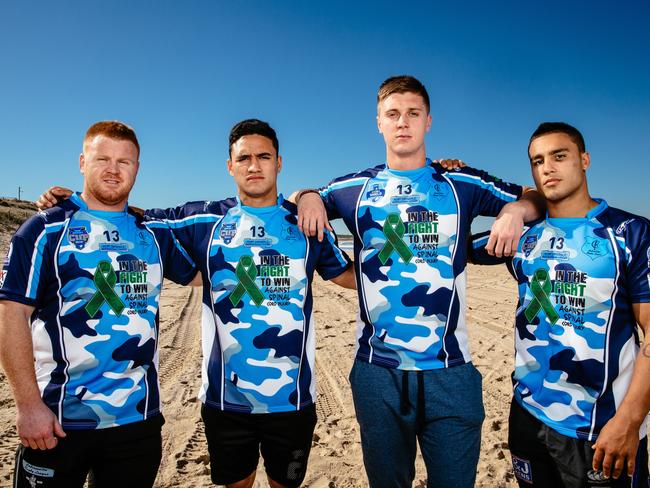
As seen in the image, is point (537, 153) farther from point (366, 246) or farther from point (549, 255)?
point (366, 246)

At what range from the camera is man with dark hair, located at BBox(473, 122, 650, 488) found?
2.23m

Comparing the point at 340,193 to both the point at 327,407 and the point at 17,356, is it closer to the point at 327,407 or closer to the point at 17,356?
the point at 17,356

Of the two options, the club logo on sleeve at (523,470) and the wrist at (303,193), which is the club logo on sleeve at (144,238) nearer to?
the wrist at (303,193)

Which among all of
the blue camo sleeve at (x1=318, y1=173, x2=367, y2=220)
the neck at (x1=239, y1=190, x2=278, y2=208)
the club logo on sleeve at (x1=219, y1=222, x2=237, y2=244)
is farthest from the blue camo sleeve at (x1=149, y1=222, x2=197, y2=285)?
the blue camo sleeve at (x1=318, y1=173, x2=367, y2=220)

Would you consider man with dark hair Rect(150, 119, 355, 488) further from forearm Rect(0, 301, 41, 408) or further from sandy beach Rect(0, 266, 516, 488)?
sandy beach Rect(0, 266, 516, 488)

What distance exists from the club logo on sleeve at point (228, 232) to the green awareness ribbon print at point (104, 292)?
2.27ft

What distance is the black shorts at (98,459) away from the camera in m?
2.25

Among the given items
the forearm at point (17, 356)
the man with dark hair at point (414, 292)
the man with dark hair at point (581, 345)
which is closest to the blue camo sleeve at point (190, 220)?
the man with dark hair at point (414, 292)

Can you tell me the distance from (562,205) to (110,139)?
2785mm

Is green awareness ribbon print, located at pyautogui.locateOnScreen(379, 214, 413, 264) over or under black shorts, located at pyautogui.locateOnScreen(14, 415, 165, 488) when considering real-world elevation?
over

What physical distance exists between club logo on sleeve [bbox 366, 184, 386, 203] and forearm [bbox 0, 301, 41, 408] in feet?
6.83

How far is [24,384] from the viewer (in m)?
2.20

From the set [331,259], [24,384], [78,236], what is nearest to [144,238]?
[78,236]

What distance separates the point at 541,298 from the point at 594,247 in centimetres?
40
